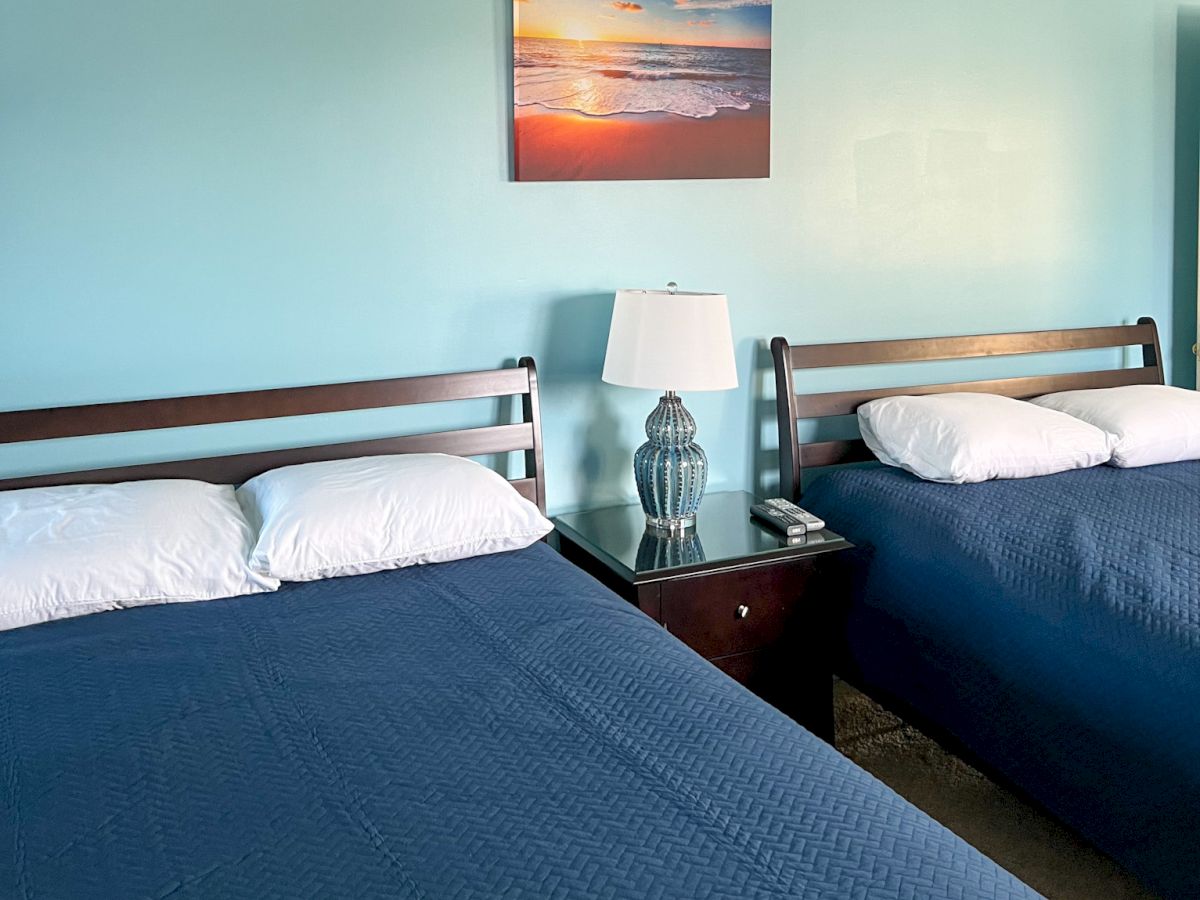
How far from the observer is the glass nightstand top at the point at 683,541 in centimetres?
245

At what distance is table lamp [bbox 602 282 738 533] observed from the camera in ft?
8.29

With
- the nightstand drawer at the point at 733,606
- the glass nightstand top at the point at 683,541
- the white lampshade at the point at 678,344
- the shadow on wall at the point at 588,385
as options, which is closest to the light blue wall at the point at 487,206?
the shadow on wall at the point at 588,385

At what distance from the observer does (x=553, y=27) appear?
2594 millimetres

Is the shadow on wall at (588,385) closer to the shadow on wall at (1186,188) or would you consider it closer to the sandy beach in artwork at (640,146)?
the sandy beach in artwork at (640,146)

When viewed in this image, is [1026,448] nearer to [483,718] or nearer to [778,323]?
[778,323]

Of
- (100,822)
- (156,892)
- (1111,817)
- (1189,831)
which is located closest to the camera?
(156,892)

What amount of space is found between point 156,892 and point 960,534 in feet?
5.67

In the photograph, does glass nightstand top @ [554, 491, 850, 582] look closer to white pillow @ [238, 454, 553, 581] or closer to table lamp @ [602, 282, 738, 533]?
table lamp @ [602, 282, 738, 533]

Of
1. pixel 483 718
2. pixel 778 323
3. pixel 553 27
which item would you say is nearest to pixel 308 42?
pixel 553 27

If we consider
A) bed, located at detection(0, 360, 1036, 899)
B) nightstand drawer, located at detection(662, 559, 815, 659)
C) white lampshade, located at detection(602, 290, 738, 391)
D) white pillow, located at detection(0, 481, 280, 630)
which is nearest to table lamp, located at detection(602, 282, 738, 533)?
white lampshade, located at detection(602, 290, 738, 391)

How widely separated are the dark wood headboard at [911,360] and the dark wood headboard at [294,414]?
0.66 m

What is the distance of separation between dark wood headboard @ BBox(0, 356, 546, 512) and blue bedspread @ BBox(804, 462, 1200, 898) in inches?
30.0

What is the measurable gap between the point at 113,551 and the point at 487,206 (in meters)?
1.14

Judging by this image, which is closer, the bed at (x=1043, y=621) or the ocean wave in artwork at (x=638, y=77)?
the bed at (x=1043, y=621)
